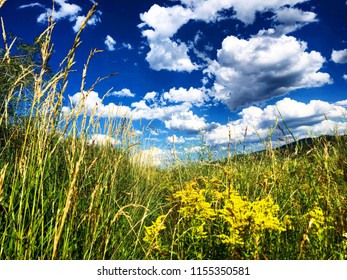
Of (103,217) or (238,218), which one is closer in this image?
(238,218)

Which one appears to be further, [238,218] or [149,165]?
[149,165]

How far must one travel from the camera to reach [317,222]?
2457mm

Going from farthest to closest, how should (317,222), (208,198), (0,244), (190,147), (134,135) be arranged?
1. (190,147)
2. (134,135)
3. (208,198)
4. (317,222)
5. (0,244)

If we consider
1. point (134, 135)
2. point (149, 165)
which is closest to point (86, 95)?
point (134, 135)

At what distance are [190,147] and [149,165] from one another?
140cm

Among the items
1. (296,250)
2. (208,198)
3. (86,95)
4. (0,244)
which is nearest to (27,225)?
(0,244)

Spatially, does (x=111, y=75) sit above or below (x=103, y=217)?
above

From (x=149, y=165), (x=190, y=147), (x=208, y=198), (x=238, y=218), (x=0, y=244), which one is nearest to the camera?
(x=0, y=244)

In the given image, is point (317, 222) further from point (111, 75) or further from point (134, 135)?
point (134, 135)

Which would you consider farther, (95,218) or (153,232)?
(153,232)
